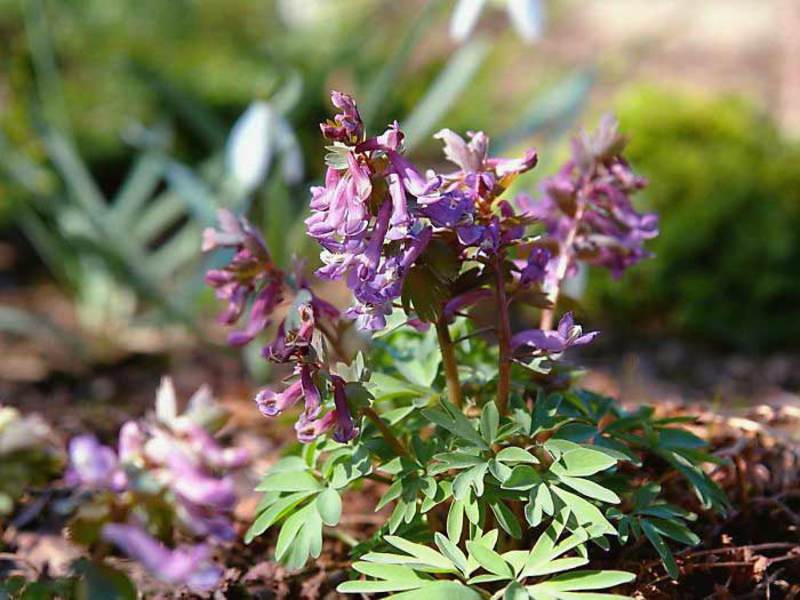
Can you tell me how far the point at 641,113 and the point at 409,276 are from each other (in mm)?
2710

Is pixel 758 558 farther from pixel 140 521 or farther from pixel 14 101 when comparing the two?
pixel 14 101

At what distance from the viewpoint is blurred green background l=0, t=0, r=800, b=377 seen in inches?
103

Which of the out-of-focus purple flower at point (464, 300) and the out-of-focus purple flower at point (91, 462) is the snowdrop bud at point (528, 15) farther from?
the out-of-focus purple flower at point (91, 462)

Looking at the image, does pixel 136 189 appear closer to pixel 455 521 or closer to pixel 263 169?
pixel 263 169

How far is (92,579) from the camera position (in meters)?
0.84

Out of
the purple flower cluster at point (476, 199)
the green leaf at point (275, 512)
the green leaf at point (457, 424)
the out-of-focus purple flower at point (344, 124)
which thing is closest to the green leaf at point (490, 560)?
the green leaf at point (457, 424)

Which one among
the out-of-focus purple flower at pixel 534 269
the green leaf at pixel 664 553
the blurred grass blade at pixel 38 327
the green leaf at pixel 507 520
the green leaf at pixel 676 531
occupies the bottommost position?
the green leaf at pixel 664 553

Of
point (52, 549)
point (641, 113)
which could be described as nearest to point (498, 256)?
point (52, 549)

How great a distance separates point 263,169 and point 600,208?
4.76 feet

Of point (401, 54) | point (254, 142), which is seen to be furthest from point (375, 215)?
point (401, 54)

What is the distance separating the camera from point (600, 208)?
4.05 feet

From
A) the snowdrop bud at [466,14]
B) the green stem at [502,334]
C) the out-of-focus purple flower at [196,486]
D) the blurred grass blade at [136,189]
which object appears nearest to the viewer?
the out-of-focus purple flower at [196,486]

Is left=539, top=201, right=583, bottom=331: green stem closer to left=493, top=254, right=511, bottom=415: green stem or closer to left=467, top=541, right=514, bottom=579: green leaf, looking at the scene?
left=493, top=254, right=511, bottom=415: green stem

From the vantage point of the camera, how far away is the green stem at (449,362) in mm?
1028
